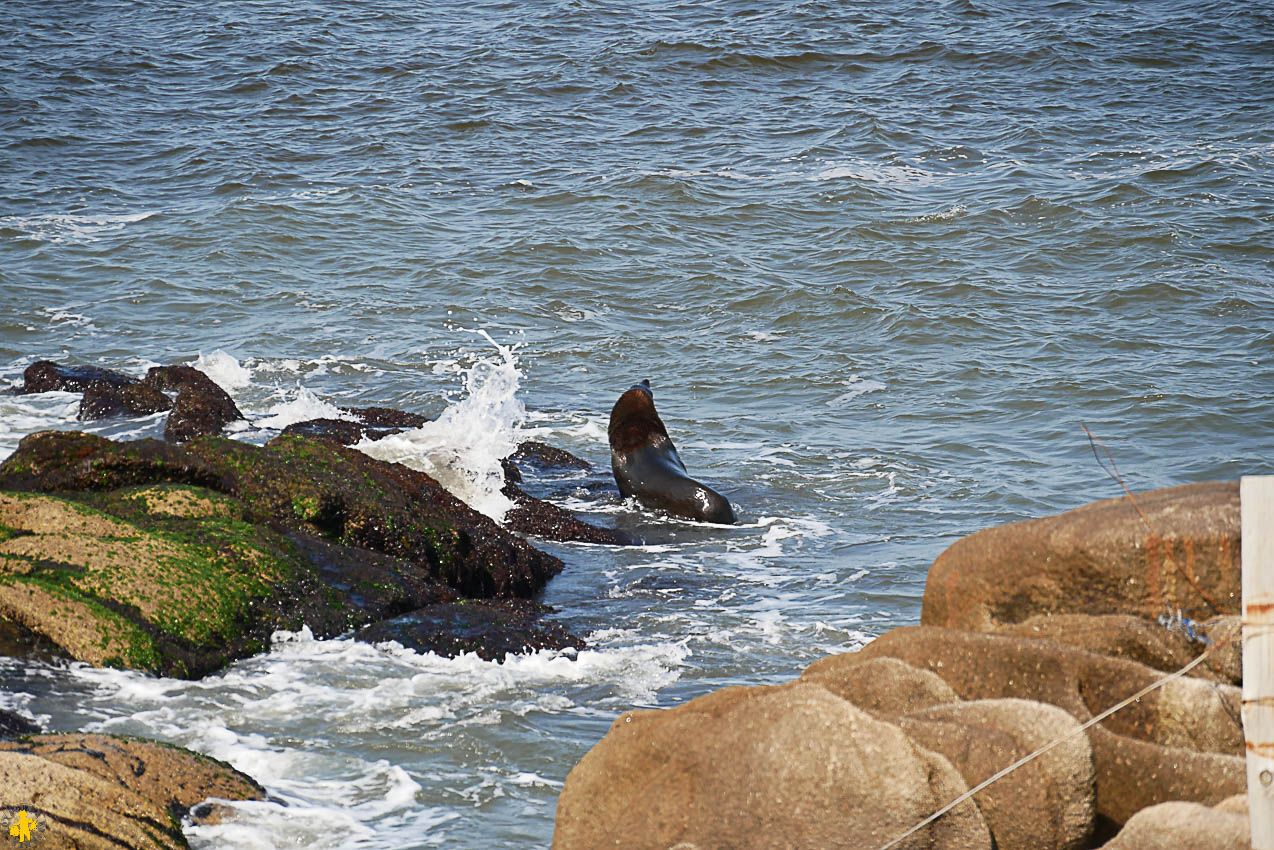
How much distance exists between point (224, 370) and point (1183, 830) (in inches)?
527

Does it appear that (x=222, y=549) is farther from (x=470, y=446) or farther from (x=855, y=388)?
(x=855, y=388)

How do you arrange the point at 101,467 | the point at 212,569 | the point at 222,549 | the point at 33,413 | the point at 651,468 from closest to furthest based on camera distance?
the point at 212,569 < the point at 222,549 < the point at 101,467 < the point at 651,468 < the point at 33,413

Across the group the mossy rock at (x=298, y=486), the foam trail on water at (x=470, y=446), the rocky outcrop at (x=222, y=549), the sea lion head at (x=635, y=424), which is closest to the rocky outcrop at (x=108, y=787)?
the rocky outcrop at (x=222, y=549)

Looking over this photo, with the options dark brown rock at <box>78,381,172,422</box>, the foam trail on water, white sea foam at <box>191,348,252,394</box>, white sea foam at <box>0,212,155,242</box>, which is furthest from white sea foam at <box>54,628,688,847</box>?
white sea foam at <box>0,212,155,242</box>

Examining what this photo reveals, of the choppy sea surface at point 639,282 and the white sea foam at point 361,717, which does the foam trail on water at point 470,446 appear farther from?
the white sea foam at point 361,717

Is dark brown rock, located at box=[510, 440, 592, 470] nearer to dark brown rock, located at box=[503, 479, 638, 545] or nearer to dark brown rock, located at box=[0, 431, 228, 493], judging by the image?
dark brown rock, located at box=[503, 479, 638, 545]

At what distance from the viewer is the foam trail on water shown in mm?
11492

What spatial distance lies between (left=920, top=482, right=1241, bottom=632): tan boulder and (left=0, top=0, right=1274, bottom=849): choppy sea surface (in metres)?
2.23

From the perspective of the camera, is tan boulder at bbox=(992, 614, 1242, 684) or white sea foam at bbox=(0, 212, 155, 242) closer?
tan boulder at bbox=(992, 614, 1242, 684)

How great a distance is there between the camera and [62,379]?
14.4 meters

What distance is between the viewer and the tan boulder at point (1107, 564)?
16.9 feet

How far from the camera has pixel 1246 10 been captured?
2722 cm

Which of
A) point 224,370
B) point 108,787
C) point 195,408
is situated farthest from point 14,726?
point 224,370

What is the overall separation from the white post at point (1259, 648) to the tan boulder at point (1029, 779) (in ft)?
1.81
